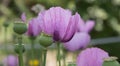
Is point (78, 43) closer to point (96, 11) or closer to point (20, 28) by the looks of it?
point (20, 28)

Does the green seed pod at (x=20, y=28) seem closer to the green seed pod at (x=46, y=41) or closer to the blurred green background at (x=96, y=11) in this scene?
the green seed pod at (x=46, y=41)

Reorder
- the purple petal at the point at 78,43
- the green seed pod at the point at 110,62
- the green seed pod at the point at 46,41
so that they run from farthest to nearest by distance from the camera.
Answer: the purple petal at the point at 78,43 < the green seed pod at the point at 46,41 < the green seed pod at the point at 110,62

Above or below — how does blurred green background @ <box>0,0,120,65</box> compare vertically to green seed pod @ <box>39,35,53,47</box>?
above

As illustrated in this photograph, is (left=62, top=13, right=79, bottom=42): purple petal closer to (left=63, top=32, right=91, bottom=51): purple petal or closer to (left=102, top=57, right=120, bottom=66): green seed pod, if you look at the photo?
(left=102, top=57, right=120, bottom=66): green seed pod

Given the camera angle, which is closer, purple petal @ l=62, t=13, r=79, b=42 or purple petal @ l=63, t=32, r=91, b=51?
purple petal @ l=62, t=13, r=79, b=42

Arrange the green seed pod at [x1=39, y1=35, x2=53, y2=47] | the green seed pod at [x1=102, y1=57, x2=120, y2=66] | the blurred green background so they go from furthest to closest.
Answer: the blurred green background < the green seed pod at [x1=39, y1=35, x2=53, y2=47] < the green seed pod at [x1=102, y1=57, x2=120, y2=66]

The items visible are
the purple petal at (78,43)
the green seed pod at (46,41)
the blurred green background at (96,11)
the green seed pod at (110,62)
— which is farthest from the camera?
the blurred green background at (96,11)

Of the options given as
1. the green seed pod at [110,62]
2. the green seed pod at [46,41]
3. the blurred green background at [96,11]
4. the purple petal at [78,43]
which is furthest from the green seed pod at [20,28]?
the blurred green background at [96,11]

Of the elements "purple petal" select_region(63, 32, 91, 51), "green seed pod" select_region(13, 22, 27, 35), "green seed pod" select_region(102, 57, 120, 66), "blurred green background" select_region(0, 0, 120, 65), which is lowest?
"green seed pod" select_region(102, 57, 120, 66)

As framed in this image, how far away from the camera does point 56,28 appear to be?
85cm

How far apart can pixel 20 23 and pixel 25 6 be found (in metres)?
3.34

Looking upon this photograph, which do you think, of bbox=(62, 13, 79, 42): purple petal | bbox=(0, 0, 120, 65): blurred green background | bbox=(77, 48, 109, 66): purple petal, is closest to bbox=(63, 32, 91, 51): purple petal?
bbox=(62, 13, 79, 42): purple petal

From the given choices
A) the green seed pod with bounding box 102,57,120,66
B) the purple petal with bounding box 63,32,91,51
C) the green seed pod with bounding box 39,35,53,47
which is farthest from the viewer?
the purple petal with bounding box 63,32,91,51

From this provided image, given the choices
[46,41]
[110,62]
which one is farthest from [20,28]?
[110,62]
